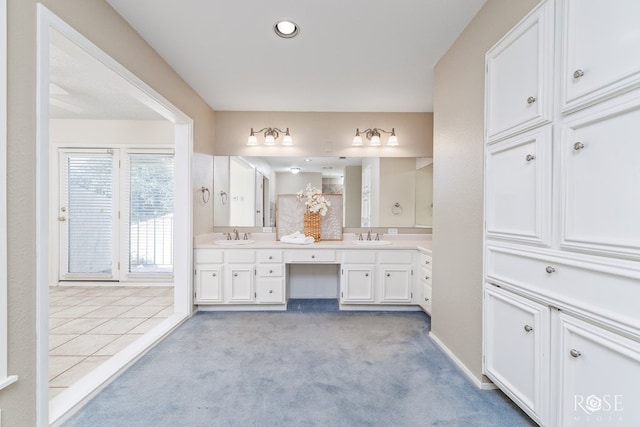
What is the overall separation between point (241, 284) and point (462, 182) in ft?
8.00

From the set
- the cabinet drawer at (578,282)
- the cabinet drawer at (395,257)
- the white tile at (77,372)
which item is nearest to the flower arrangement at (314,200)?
the cabinet drawer at (395,257)

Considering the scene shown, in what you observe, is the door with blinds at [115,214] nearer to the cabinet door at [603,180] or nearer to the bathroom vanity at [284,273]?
the bathroom vanity at [284,273]

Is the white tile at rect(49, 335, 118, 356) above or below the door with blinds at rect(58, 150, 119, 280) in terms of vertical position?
below

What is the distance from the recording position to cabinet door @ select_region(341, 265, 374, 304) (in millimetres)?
3262

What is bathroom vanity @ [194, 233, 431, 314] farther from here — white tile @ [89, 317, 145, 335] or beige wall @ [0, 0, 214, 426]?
beige wall @ [0, 0, 214, 426]

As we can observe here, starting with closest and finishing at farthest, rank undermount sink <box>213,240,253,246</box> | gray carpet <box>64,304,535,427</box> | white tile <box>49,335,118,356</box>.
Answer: gray carpet <box>64,304,535,427</box>, white tile <box>49,335,118,356</box>, undermount sink <box>213,240,253,246</box>

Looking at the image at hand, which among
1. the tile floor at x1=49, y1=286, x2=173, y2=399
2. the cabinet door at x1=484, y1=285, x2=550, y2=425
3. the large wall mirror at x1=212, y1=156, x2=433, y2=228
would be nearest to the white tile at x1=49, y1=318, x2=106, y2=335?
the tile floor at x1=49, y1=286, x2=173, y2=399

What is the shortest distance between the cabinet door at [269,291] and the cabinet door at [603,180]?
Result: 2.62 metres

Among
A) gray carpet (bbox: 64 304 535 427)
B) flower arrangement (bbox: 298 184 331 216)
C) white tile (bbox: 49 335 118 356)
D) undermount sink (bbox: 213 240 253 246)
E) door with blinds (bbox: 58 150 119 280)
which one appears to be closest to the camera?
gray carpet (bbox: 64 304 535 427)

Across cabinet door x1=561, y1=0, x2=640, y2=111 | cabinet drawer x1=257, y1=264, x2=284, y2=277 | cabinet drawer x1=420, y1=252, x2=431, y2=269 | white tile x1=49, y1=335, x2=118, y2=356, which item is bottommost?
white tile x1=49, y1=335, x2=118, y2=356

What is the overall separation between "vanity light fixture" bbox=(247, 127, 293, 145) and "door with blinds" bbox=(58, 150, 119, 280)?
7.03ft

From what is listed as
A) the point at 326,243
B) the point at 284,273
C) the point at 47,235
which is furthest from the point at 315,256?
the point at 47,235

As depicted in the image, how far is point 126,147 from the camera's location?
4.18m

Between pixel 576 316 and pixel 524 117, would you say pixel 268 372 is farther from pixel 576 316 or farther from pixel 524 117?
pixel 524 117
